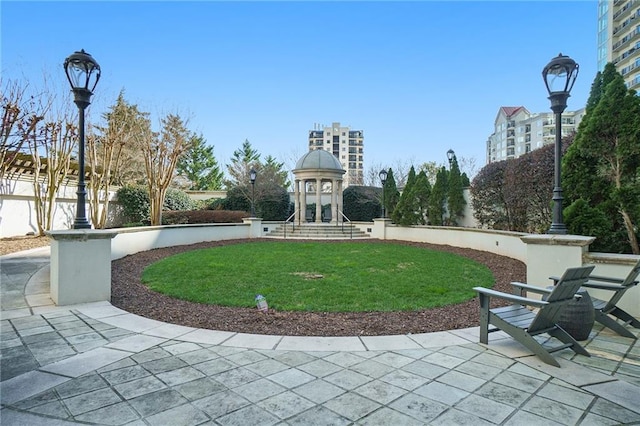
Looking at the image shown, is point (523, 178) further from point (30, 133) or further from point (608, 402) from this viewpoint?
point (30, 133)

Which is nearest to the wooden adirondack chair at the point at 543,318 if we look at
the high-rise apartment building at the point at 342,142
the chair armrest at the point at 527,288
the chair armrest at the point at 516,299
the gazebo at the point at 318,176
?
the chair armrest at the point at 516,299

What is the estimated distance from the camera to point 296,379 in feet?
9.37

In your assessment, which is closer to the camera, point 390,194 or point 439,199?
point 439,199

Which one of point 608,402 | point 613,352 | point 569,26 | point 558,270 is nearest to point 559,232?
point 558,270

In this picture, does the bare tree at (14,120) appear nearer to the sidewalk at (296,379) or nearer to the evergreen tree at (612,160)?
the sidewalk at (296,379)

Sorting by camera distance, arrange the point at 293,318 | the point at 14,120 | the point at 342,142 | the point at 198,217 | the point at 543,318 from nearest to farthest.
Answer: the point at 543,318, the point at 293,318, the point at 14,120, the point at 198,217, the point at 342,142

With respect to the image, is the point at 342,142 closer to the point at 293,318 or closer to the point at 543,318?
the point at 293,318

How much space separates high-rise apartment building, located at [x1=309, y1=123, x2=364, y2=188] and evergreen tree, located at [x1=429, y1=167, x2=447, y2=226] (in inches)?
2839

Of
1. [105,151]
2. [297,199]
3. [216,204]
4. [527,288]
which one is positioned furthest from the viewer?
[216,204]

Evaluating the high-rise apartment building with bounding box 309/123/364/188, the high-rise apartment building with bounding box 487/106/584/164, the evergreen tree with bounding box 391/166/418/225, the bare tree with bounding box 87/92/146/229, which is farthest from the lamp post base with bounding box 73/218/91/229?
the high-rise apartment building with bounding box 309/123/364/188

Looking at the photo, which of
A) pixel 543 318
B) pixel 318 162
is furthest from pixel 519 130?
pixel 543 318

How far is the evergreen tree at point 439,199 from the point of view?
597 inches

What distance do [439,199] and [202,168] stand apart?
113ft

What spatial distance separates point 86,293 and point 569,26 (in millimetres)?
11938
